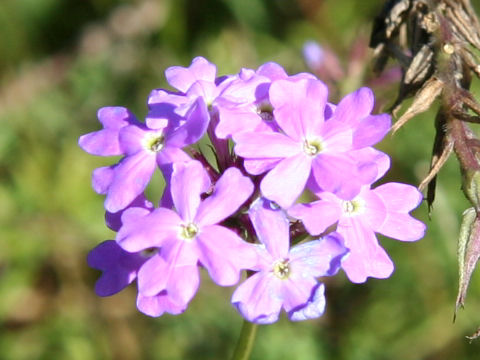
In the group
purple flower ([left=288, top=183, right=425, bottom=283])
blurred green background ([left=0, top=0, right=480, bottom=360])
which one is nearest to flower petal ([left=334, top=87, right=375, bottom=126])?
purple flower ([left=288, top=183, right=425, bottom=283])

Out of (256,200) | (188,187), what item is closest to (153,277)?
(188,187)

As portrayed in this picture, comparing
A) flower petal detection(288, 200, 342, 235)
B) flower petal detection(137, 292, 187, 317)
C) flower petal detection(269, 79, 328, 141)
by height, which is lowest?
flower petal detection(137, 292, 187, 317)

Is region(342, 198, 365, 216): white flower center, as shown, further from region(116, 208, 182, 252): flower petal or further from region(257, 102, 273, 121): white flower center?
region(116, 208, 182, 252): flower petal

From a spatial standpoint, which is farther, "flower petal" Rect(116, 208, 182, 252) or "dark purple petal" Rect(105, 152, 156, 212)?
"dark purple petal" Rect(105, 152, 156, 212)

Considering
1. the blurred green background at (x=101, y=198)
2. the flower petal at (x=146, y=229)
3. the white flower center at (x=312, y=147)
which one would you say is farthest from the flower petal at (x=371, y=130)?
the blurred green background at (x=101, y=198)

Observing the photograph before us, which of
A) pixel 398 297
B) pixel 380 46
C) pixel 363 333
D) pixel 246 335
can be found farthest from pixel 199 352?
pixel 380 46

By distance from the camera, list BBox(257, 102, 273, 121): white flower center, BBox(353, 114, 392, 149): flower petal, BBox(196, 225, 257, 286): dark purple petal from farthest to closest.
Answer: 1. BBox(257, 102, 273, 121): white flower center
2. BBox(353, 114, 392, 149): flower petal
3. BBox(196, 225, 257, 286): dark purple petal

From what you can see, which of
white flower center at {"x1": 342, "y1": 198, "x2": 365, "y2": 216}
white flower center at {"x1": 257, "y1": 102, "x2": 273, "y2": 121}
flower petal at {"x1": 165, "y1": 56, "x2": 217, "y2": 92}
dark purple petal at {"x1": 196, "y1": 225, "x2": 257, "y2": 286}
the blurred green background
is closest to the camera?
dark purple petal at {"x1": 196, "y1": 225, "x2": 257, "y2": 286}

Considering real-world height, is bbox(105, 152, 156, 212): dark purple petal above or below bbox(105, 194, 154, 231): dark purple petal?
above
